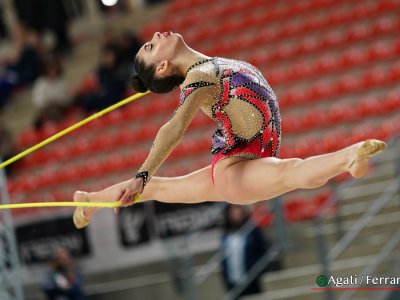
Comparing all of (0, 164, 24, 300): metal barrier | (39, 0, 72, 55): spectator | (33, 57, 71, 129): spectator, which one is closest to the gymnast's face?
(0, 164, 24, 300): metal barrier

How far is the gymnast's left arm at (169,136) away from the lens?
4.26 metres

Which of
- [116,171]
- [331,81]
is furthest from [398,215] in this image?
[116,171]

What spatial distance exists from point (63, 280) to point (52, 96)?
3.99 meters

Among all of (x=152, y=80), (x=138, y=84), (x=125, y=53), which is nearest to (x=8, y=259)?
(x=125, y=53)

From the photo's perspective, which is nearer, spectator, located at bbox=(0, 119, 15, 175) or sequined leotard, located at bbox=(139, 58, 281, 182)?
sequined leotard, located at bbox=(139, 58, 281, 182)

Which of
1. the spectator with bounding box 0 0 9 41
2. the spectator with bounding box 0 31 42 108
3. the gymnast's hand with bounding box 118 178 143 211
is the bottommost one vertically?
the gymnast's hand with bounding box 118 178 143 211

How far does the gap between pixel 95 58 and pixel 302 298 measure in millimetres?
6706

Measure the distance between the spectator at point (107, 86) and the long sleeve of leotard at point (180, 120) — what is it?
264 inches

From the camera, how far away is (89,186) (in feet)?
34.0

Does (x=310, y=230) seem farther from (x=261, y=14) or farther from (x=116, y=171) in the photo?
(x=261, y=14)

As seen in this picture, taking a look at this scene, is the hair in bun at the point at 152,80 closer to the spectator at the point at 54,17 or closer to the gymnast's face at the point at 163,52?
the gymnast's face at the point at 163,52

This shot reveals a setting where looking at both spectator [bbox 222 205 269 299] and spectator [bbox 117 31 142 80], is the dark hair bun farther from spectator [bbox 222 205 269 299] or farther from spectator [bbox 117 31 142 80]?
spectator [bbox 117 31 142 80]

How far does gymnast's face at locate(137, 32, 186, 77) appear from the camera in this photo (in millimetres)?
4629

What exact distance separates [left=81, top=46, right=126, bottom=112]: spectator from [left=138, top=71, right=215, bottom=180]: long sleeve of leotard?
6.70 metres
